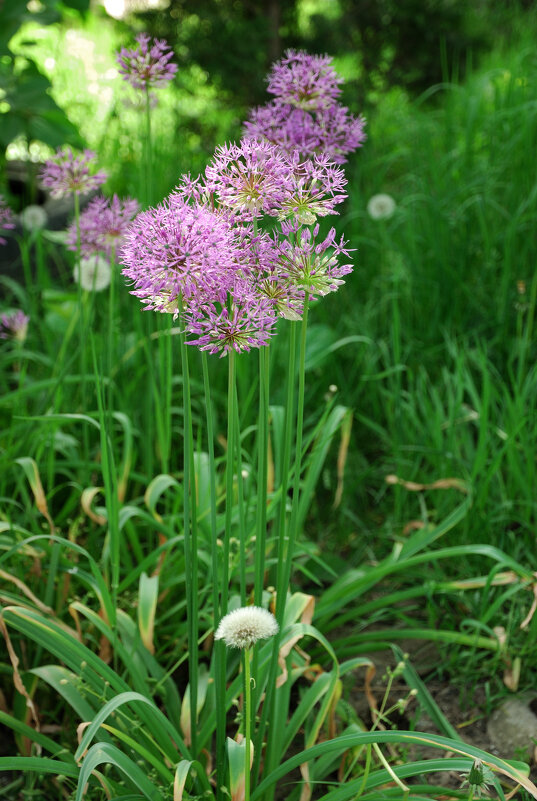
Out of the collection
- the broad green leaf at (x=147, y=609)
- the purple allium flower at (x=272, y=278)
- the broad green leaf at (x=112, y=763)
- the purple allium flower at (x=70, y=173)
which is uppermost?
→ the purple allium flower at (x=70, y=173)

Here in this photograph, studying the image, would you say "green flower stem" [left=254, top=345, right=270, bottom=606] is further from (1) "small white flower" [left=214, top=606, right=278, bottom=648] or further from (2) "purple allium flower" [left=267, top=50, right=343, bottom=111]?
(2) "purple allium flower" [left=267, top=50, right=343, bottom=111]

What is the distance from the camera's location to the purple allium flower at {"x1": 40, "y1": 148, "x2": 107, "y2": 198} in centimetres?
165

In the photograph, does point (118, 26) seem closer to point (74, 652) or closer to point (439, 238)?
point (439, 238)

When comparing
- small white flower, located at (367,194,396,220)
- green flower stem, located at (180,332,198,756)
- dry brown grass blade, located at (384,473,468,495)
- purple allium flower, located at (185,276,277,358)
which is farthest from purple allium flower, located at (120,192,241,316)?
small white flower, located at (367,194,396,220)

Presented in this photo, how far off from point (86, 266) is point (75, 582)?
2.78 ft

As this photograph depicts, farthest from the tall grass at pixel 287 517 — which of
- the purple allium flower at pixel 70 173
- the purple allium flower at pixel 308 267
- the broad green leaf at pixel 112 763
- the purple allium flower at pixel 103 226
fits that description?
the purple allium flower at pixel 70 173

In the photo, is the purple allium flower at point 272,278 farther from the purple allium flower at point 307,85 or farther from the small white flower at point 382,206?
the small white flower at point 382,206

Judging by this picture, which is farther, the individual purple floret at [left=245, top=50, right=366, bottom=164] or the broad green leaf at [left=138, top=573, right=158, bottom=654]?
the broad green leaf at [left=138, top=573, right=158, bottom=654]

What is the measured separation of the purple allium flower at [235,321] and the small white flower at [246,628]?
0.35 m

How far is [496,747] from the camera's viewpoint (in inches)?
66.4

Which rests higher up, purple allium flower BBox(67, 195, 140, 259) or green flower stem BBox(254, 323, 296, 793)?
purple allium flower BBox(67, 195, 140, 259)

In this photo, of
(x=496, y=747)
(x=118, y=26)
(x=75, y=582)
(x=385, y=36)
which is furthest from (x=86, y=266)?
(x=385, y=36)

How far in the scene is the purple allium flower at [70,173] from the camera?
1649mm

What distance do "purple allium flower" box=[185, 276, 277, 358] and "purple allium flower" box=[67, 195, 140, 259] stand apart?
2.39ft
